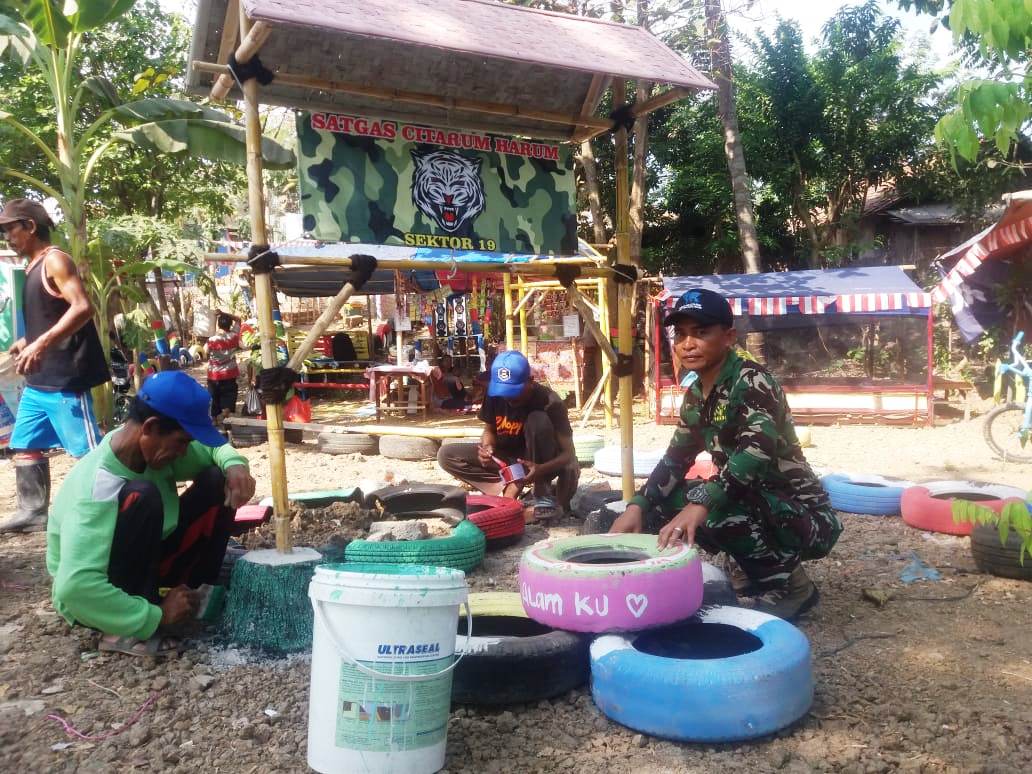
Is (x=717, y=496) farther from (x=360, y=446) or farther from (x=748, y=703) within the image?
(x=360, y=446)

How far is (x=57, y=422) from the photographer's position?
457cm

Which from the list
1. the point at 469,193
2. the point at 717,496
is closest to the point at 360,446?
the point at 469,193

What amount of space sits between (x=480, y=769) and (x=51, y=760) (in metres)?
1.30

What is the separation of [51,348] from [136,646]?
2150mm

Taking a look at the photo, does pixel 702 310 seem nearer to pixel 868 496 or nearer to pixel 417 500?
pixel 417 500

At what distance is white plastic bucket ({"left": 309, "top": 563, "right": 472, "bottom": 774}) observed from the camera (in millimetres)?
2168

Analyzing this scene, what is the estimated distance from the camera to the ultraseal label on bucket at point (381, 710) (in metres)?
2.18

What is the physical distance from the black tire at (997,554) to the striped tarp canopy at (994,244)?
619 cm

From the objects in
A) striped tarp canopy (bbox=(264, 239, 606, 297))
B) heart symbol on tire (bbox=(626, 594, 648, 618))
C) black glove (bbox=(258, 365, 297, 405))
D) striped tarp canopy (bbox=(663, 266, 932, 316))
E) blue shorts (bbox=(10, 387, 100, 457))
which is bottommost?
heart symbol on tire (bbox=(626, 594, 648, 618))

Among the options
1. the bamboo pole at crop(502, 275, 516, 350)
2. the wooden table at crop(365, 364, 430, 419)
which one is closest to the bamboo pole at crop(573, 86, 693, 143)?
the bamboo pole at crop(502, 275, 516, 350)

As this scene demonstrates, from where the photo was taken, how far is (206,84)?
162 inches

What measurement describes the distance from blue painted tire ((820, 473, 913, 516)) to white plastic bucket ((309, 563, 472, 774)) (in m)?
4.17

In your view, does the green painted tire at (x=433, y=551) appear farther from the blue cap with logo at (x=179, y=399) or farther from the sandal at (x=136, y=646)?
the blue cap with logo at (x=179, y=399)

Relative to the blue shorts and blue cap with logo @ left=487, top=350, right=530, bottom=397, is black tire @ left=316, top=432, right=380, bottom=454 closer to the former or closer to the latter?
blue cap with logo @ left=487, top=350, right=530, bottom=397
